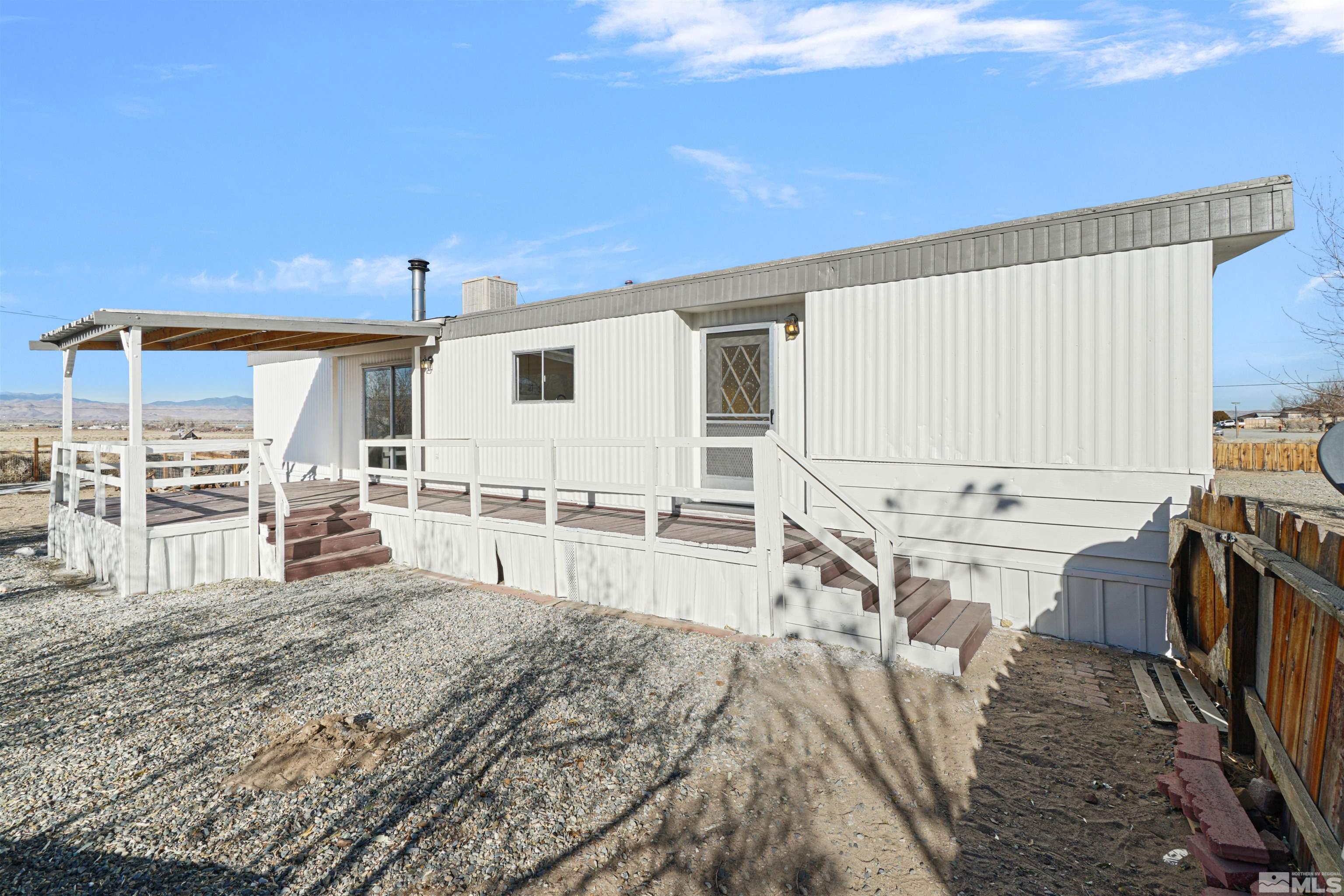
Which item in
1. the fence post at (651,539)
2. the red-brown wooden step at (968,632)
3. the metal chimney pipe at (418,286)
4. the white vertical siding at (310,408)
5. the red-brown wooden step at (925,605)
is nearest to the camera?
the red-brown wooden step at (968,632)

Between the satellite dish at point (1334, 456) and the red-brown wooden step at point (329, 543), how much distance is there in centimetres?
782

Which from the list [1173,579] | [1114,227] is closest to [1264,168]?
[1114,227]

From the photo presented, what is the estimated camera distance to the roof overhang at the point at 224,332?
20.5 feet

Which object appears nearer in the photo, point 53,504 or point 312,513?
point 312,513

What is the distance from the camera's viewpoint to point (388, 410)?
32.9 ft

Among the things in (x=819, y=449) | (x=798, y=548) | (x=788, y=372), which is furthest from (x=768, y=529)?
(x=788, y=372)

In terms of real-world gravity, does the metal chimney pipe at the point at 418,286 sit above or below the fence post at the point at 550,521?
above

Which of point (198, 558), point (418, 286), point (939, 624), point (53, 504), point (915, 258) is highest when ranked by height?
point (418, 286)

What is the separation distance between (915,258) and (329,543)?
6.63 m

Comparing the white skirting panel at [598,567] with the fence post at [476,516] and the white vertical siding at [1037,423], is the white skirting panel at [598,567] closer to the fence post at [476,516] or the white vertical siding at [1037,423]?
the fence post at [476,516]

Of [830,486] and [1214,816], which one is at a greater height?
[830,486]

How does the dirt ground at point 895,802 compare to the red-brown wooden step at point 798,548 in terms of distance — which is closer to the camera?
the dirt ground at point 895,802

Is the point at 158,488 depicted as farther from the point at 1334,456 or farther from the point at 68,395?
the point at 1334,456

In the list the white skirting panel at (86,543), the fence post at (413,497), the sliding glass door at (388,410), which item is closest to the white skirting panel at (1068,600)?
the fence post at (413,497)
